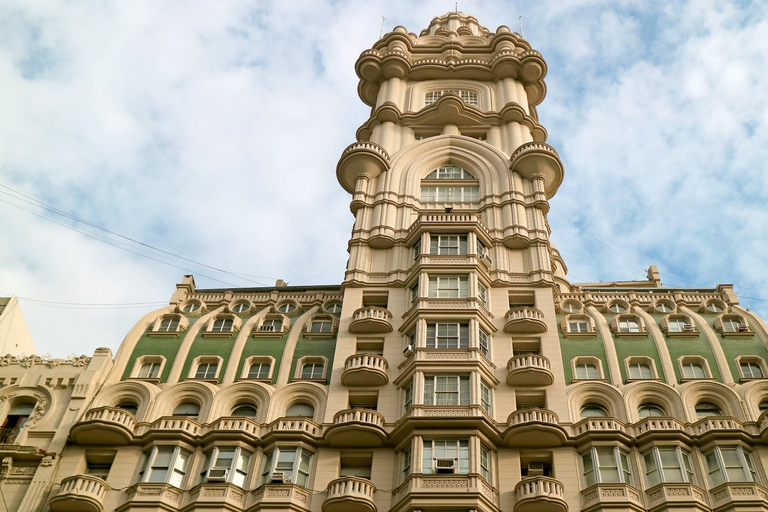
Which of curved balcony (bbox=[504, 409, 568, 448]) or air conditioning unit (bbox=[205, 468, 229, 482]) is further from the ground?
curved balcony (bbox=[504, 409, 568, 448])

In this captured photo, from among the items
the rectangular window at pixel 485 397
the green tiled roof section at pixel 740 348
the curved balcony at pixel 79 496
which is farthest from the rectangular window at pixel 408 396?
the green tiled roof section at pixel 740 348

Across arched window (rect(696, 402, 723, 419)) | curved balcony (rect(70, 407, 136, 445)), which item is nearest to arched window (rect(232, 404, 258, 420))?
curved balcony (rect(70, 407, 136, 445))

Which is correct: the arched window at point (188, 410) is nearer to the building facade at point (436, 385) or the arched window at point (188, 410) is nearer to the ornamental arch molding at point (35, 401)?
the building facade at point (436, 385)

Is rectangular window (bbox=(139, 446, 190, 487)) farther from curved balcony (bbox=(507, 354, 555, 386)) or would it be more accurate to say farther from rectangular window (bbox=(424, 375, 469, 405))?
curved balcony (bbox=(507, 354, 555, 386))

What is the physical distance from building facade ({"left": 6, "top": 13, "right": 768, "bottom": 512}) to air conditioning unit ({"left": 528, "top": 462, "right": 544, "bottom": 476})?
72mm

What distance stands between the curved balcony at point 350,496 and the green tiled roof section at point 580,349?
14.1 meters

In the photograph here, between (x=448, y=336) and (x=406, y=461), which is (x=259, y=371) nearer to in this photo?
(x=448, y=336)

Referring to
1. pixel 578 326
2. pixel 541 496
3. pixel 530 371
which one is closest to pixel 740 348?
pixel 578 326

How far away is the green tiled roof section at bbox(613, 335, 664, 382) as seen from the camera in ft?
165

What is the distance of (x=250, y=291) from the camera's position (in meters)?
59.2

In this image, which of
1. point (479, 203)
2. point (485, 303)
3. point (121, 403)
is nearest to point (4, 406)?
point (121, 403)

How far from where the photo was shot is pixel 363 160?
6531 centimetres

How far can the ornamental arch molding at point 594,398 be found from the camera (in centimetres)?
4731

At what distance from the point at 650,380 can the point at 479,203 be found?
19.5m
